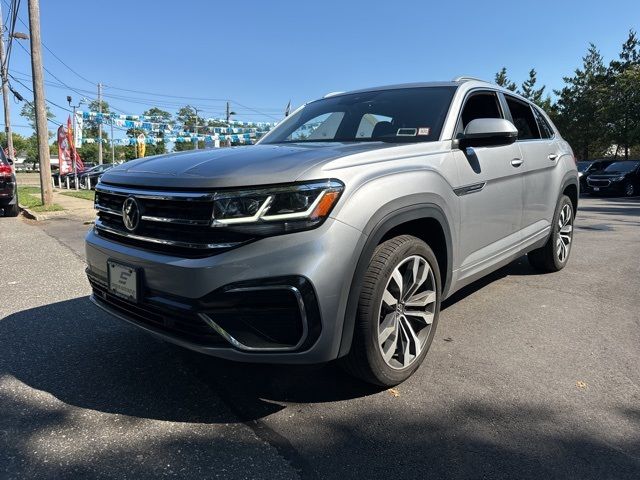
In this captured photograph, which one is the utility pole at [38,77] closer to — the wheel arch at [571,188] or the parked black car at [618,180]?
the wheel arch at [571,188]

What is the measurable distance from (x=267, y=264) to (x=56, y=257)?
5417 millimetres

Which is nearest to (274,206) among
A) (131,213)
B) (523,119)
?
(131,213)

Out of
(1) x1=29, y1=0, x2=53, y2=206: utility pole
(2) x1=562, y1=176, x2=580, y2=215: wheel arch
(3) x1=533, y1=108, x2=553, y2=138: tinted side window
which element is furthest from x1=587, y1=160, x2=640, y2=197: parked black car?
(1) x1=29, y1=0, x2=53, y2=206: utility pole

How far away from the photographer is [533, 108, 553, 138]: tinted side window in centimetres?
501

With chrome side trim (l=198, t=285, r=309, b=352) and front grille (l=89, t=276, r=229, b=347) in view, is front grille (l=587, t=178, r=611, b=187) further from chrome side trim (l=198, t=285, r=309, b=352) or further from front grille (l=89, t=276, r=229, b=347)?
front grille (l=89, t=276, r=229, b=347)

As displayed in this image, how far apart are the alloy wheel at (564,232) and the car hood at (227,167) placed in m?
3.17

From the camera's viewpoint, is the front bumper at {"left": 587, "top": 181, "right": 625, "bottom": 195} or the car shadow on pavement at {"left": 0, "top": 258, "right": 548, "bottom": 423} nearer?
the car shadow on pavement at {"left": 0, "top": 258, "right": 548, "bottom": 423}

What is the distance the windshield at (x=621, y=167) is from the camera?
20.0 metres

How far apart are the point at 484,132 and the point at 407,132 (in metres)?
0.50

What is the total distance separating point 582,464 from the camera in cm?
217

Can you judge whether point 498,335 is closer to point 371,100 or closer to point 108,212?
point 371,100

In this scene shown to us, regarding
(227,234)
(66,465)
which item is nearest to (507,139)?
(227,234)

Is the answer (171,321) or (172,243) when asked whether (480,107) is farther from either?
(171,321)

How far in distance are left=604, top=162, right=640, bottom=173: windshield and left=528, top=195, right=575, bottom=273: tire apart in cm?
1722
